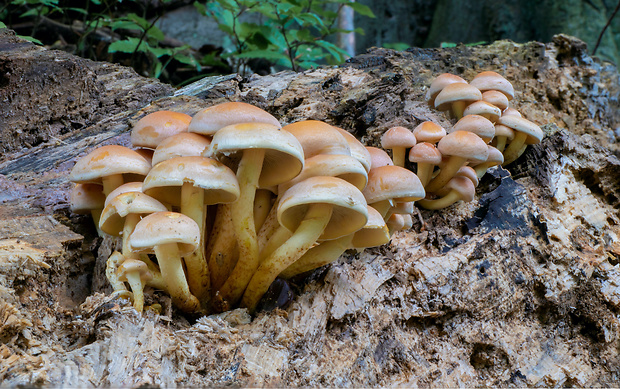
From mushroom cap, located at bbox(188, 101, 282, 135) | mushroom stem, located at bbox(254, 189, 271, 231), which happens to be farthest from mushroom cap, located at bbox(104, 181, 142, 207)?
mushroom stem, located at bbox(254, 189, 271, 231)

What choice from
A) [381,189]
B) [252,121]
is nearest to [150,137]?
[252,121]

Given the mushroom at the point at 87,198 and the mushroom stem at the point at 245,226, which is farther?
the mushroom at the point at 87,198

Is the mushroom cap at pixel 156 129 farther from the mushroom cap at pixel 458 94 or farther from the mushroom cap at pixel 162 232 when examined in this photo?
the mushroom cap at pixel 458 94

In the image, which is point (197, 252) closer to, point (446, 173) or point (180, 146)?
point (180, 146)

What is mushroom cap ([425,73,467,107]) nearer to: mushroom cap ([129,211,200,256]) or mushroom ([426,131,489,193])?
mushroom ([426,131,489,193])

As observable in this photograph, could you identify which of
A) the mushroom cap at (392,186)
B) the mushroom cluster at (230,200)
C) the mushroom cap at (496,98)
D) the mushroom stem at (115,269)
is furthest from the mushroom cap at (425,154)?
the mushroom stem at (115,269)

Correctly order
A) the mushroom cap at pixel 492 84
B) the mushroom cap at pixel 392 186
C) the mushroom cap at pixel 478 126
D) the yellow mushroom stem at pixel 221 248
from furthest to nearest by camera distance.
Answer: the mushroom cap at pixel 492 84 < the mushroom cap at pixel 478 126 < the yellow mushroom stem at pixel 221 248 < the mushroom cap at pixel 392 186
